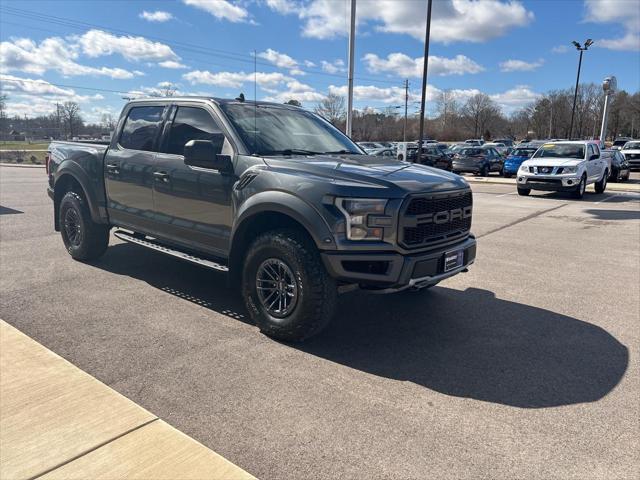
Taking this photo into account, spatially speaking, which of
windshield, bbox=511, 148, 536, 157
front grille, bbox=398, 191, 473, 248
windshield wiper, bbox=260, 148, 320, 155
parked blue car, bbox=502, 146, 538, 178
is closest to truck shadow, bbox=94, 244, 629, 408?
front grille, bbox=398, 191, 473, 248

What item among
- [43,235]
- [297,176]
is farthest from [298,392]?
[43,235]

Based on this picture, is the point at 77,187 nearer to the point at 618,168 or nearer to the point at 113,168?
the point at 113,168

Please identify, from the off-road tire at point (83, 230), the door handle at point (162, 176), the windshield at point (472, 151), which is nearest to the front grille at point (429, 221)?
the door handle at point (162, 176)

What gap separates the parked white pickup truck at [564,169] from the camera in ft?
52.5

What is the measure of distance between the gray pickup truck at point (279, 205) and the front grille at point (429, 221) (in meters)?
0.01

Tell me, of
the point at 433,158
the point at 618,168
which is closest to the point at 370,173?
the point at 618,168

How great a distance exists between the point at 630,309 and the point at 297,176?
13.0ft

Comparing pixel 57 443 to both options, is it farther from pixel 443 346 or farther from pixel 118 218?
pixel 118 218

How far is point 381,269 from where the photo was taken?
3.62m

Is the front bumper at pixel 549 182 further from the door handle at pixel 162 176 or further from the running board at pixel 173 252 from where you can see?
the door handle at pixel 162 176

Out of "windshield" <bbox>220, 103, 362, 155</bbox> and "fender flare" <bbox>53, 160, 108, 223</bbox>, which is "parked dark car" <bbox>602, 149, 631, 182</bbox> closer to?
"windshield" <bbox>220, 103, 362, 155</bbox>

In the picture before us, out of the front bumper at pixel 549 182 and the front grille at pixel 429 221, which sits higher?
the front grille at pixel 429 221

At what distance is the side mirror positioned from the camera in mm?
4211

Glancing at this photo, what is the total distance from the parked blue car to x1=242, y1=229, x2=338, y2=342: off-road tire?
24064mm
